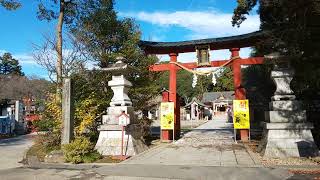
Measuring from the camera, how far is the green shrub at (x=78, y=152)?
42.2ft

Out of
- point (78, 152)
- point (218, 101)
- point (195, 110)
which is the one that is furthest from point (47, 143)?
point (218, 101)

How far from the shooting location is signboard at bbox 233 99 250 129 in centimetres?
1858

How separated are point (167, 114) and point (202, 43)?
4.71 metres

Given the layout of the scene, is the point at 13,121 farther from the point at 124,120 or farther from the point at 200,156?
the point at 200,156

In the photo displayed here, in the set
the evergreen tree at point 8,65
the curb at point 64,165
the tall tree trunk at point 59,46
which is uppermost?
the evergreen tree at point 8,65

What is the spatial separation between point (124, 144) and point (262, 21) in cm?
1024

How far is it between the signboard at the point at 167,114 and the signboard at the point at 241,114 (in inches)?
138

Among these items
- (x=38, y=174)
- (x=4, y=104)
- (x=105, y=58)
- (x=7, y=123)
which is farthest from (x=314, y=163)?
(x=4, y=104)

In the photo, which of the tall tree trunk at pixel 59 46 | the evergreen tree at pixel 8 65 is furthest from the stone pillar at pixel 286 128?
the evergreen tree at pixel 8 65

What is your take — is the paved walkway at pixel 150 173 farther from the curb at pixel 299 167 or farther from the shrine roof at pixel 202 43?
the shrine roof at pixel 202 43

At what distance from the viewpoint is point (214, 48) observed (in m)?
21.5

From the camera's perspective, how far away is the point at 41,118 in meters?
17.6

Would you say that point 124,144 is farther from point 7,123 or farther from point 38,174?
point 7,123

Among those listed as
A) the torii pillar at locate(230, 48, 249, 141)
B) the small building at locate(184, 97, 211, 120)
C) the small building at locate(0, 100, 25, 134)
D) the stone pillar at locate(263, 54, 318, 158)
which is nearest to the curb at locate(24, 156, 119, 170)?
the stone pillar at locate(263, 54, 318, 158)
